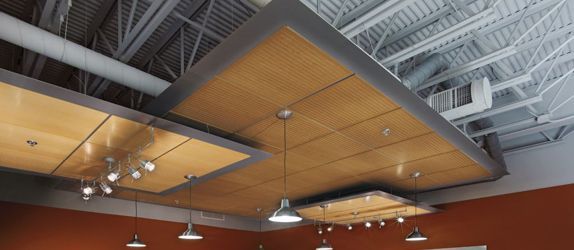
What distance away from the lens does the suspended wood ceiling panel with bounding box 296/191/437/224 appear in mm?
7758

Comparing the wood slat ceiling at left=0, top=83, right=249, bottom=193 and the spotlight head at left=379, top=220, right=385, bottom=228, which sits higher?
the wood slat ceiling at left=0, top=83, right=249, bottom=193

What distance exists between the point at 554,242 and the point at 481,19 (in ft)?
16.7

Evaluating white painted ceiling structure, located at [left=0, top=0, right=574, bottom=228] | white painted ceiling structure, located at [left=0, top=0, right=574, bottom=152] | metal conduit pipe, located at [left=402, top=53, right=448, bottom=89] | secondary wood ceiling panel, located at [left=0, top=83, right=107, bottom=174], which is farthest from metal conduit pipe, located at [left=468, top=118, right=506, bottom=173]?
secondary wood ceiling panel, located at [left=0, top=83, right=107, bottom=174]

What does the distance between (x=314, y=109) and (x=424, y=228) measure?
558 cm

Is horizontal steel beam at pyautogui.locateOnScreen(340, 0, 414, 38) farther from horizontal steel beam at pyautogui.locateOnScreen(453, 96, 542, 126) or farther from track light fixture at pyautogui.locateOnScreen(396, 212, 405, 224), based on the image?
track light fixture at pyautogui.locateOnScreen(396, 212, 405, 224)

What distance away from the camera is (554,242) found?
25.3ft

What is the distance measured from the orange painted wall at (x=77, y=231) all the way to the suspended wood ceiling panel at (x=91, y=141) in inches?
112

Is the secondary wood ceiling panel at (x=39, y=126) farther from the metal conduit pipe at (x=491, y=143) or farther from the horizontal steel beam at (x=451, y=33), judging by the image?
the metal conduit pipe at (x=491, y=143)

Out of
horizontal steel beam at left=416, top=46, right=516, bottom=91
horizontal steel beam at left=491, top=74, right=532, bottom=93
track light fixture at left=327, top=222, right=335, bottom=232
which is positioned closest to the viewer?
horizontal steel beam at left=416, top=46, right=516, bottom=91

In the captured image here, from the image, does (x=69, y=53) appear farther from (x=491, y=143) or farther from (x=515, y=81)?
(x=491, y=143)

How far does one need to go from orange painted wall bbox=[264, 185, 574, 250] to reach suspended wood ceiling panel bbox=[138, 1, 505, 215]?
0.93 metres

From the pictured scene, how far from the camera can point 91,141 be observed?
4988 mm

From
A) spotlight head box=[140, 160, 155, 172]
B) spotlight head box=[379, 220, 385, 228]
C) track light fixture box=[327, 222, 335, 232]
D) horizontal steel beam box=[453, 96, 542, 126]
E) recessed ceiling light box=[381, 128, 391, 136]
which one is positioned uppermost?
horizontal steel beam box=[453, 96, 542, 126]

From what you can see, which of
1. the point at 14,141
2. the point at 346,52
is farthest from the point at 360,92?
the point at 14,141
